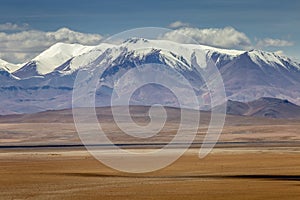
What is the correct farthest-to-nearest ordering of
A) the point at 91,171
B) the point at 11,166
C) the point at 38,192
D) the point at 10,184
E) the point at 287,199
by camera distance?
the point at 11,166
the point at 91,171
the point at 10,184
the point at 38,192
the point at 287,199

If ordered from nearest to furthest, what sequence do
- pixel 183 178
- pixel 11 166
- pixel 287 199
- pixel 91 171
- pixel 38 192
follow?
1. pixel 287 199
2. pixel 38 192
3. pixel 183 178
4. pixel 91 171
5. pixel 11 166

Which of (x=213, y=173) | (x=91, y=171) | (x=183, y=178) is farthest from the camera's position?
(x=91, y=171)

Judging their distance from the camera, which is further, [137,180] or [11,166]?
[11,166]

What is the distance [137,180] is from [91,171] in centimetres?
1708

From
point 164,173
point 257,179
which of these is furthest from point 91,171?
point 257,179

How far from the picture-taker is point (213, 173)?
8512 cm

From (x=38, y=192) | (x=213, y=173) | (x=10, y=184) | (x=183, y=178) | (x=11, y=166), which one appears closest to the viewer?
(x=38, y=192)

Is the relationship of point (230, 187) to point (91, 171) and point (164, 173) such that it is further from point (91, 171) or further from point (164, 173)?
point (91, 171)

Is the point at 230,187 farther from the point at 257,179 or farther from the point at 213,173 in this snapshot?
the point at 213,173

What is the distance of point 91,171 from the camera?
91125 millimetres

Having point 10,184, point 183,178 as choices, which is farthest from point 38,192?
point 183,178

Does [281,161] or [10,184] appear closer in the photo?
[10,184]

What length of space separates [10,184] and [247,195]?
24260 millimetres

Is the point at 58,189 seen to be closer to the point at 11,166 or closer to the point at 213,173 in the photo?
the point at 213,173
